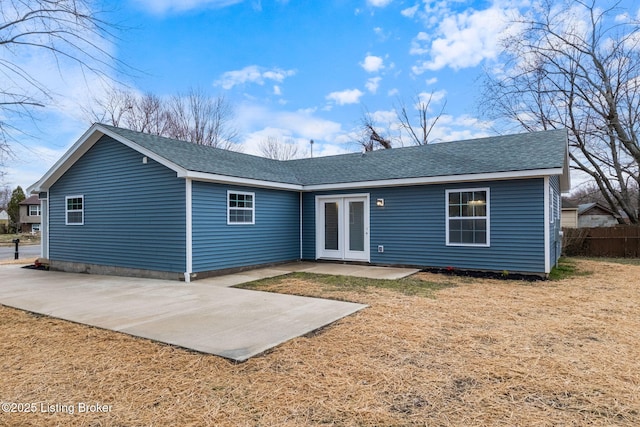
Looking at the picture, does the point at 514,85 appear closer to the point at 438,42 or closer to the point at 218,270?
the point at 438,42

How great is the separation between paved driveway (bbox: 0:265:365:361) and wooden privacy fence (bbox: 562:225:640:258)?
13099 mm

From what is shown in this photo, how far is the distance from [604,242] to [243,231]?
1377cm

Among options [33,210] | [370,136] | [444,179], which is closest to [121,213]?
[444,179]

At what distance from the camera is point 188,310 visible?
5.66 metres

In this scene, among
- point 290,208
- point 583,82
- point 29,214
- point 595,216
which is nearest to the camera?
point 290,208

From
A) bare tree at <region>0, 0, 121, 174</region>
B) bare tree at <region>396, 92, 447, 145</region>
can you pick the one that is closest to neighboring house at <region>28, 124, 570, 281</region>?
bare tree at <region>0, 0, 121, 174</region>

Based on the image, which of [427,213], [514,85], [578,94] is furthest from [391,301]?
[578,94]

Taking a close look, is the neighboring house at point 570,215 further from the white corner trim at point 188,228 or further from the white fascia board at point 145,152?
the white fascia board at point 145,152

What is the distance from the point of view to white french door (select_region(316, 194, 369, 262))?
1095 centimetres

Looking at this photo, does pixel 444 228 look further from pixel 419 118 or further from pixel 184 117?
pixel 184 117

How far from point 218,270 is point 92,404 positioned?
6374 millimetres

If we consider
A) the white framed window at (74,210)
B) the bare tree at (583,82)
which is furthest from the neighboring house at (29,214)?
the bare tree at (583,82)

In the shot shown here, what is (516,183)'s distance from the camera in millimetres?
8656

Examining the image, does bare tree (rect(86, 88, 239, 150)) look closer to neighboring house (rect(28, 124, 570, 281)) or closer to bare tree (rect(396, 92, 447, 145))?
bare tree (rect(396, 92, 447, 145))
